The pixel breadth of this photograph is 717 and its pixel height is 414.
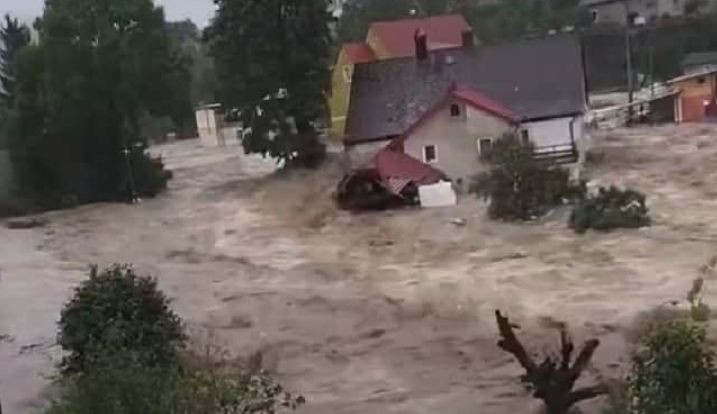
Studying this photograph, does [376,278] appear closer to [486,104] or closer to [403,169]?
[403,169]

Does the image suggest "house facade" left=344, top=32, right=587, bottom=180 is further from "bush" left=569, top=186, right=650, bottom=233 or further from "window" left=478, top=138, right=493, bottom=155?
"bush" left=569, top=186, right=650, bottom=233

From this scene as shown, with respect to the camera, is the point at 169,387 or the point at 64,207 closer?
the point at 169,387

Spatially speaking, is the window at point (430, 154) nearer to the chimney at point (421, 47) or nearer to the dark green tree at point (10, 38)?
the chimney at point (421, 47)

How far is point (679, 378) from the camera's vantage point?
10078mm

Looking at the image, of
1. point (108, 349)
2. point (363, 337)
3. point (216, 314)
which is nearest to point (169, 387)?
point (108, 349)

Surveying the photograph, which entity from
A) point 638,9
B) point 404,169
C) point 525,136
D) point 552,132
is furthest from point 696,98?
point 638,9

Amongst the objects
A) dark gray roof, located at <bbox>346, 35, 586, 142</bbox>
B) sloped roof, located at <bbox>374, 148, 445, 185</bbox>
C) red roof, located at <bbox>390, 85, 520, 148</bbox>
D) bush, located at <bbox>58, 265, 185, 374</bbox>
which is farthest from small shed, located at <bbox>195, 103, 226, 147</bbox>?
bush, located at <bbox>58, 265, 185, 374</bbox>

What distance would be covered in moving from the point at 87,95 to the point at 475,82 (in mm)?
13067

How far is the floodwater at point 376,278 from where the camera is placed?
18516 mm

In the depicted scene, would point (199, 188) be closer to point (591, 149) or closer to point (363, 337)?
point (591, 149)

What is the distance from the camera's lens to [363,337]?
2102 centimetres

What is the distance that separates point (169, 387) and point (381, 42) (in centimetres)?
4451

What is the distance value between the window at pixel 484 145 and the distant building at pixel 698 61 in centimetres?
2366

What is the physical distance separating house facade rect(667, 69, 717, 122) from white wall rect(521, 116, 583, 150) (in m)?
12.1
